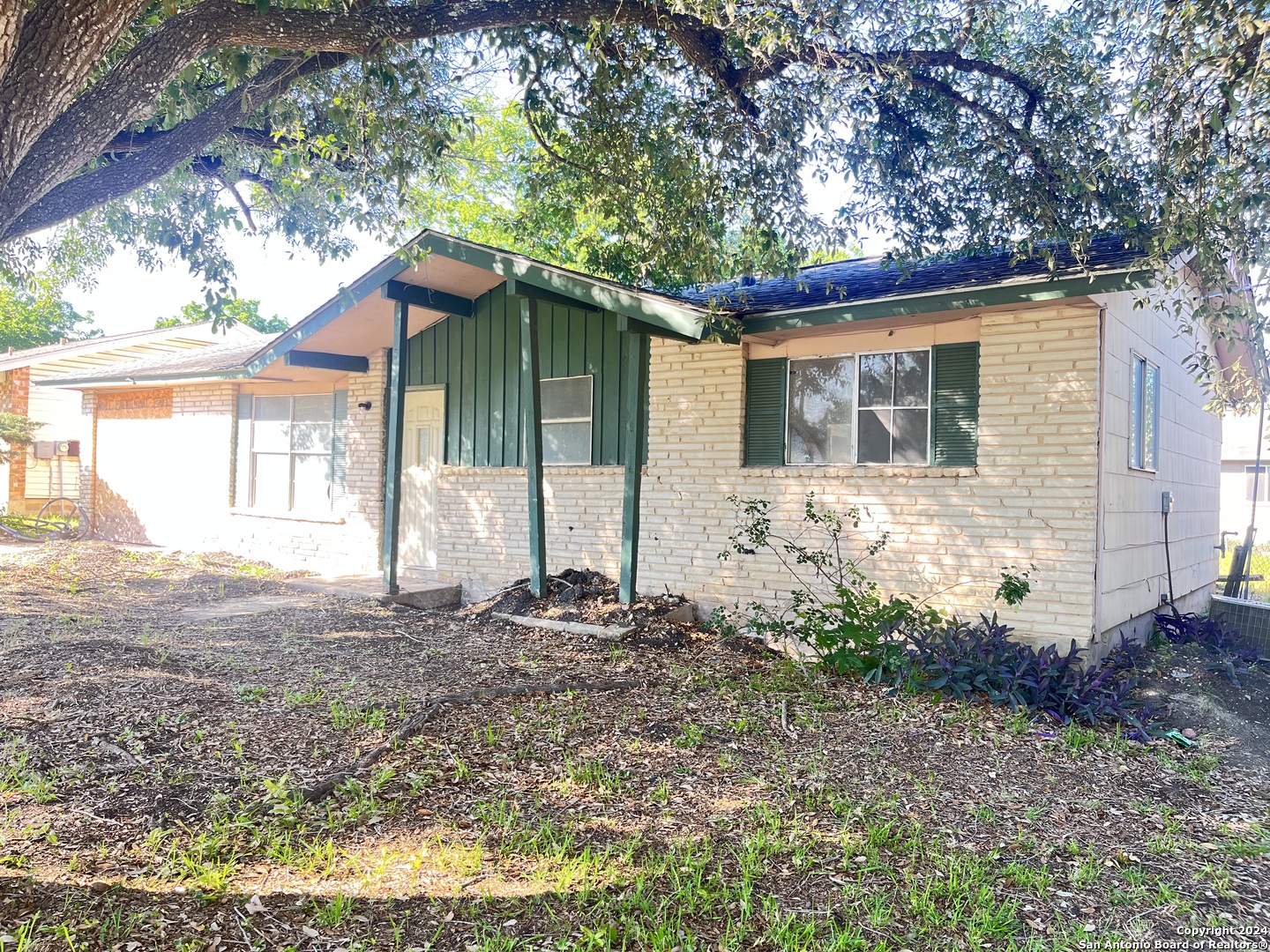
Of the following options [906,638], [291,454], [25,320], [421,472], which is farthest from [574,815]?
[25,320]

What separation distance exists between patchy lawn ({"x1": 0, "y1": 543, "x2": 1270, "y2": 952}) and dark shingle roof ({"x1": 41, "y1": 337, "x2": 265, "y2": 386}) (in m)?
7.47

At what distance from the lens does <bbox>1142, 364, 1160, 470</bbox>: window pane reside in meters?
8.50

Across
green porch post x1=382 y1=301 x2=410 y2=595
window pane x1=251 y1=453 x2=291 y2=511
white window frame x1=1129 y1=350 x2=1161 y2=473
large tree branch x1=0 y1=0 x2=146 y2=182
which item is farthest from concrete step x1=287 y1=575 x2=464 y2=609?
white window frame x1=1129 y1=350 x2=1161 y2=473

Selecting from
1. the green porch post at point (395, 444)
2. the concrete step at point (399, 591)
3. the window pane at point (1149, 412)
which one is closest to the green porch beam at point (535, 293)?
the green porch post at point (395, 444)

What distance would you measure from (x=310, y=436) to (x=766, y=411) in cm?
768

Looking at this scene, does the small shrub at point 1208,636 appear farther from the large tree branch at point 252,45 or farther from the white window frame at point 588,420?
the white window frame at point 588,420

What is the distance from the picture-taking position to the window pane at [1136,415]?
310 inches

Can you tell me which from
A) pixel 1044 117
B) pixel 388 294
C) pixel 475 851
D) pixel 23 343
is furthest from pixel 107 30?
pixel 23 343

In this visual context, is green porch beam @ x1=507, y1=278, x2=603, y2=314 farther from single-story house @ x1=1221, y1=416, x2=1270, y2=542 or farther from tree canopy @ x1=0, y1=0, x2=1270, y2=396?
single-story house @ x1=1221, y1=416, x2=1270, y2=542

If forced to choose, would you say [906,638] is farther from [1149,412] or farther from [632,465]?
[1149,412]

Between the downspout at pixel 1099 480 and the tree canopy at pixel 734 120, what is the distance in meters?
0.84

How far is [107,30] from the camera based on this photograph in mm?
4090

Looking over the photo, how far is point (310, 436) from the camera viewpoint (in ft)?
42.8

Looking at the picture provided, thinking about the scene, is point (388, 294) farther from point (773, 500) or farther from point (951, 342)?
point (951, 342)
